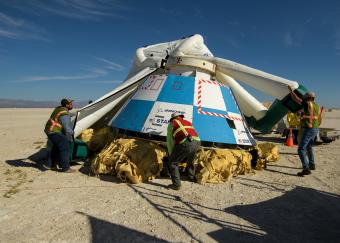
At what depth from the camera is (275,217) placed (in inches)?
219

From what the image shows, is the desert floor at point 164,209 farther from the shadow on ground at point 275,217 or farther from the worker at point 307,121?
the worker at point 307,121

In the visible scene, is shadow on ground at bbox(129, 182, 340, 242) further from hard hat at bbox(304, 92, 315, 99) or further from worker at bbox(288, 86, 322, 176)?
hard hat at bbox(304, 92, 315, 99)

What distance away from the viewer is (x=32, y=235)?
15.2ft

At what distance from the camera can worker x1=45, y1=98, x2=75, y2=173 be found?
8.30 meters

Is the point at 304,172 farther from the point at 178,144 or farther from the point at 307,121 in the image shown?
the point at 178,144

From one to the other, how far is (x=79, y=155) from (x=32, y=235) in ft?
14.9

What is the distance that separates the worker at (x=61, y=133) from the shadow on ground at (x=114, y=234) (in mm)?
3537

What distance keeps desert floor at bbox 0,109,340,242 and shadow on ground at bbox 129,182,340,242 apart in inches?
0.6

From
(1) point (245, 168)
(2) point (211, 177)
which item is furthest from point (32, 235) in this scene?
(1) point (245, 168)

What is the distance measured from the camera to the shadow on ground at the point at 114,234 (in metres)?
4.57

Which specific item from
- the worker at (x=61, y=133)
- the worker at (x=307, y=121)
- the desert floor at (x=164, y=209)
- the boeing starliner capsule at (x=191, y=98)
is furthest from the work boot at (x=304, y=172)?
the worker at (x=61, y=133)

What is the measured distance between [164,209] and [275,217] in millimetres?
Result: 1933

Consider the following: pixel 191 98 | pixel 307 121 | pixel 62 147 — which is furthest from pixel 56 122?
pixel 307 121

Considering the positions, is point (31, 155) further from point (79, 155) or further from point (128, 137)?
point (128, 137)
